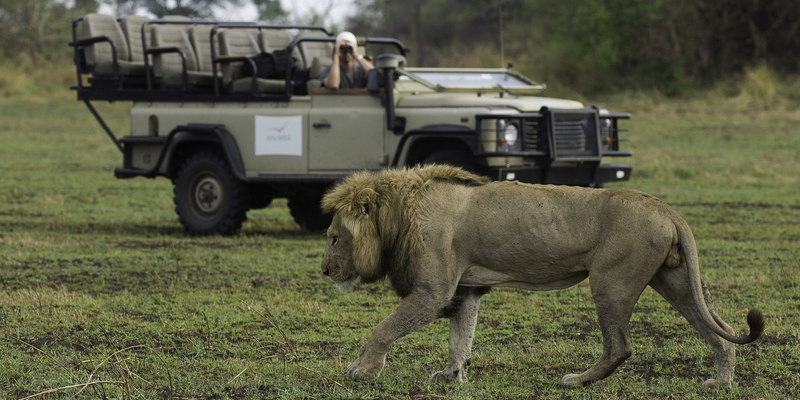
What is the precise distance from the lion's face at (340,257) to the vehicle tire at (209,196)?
545cm

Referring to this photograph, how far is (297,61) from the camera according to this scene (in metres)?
10.7

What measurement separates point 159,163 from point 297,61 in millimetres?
1885

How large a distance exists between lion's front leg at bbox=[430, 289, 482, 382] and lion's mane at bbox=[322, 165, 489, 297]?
0.36m

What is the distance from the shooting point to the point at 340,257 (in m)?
4.87

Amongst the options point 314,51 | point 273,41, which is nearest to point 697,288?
point 314,51

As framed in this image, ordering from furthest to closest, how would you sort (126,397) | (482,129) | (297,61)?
(297,61), (482,129), (126,397)

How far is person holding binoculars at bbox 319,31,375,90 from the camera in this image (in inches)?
385

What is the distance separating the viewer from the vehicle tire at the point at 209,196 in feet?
33.5

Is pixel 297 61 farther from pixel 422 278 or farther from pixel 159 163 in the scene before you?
pixel 422 278

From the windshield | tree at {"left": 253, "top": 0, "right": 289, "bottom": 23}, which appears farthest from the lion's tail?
tree at {"left": 253, "top": 0, "right": 289, "bottom": 23}

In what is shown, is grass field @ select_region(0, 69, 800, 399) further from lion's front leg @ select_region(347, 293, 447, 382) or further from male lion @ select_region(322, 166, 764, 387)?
male lion @ select_region(322, 166, 764, 387)

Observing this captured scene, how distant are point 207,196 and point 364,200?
6032 mm

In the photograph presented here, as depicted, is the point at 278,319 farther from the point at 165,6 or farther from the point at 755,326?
the point at 165,6

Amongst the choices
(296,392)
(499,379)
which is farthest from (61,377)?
(499,379)
